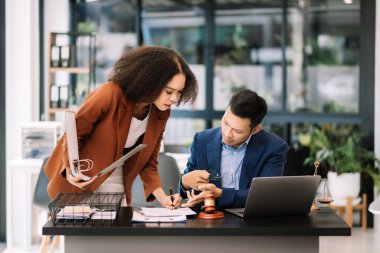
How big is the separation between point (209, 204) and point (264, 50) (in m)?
4.80

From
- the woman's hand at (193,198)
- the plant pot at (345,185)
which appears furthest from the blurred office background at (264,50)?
the woman's hand at (193,198)

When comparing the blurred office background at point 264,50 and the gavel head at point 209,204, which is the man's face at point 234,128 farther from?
the blurred office background at point 264,50

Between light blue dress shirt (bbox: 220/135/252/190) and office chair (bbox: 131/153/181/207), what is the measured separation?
4.05ft

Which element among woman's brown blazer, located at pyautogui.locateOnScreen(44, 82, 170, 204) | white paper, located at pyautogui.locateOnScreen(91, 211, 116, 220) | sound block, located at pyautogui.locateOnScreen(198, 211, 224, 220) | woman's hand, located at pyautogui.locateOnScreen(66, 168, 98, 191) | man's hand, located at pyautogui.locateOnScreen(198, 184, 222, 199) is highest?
woman's brown blazer, located at pyautogui.locateOnScreen(44, 82, 170, 204)

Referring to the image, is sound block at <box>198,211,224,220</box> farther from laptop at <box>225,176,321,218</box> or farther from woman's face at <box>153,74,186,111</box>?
woman's face at <box>153,74,186,111</box>

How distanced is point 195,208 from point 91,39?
399cm

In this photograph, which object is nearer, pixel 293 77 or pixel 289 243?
pixel 289 243

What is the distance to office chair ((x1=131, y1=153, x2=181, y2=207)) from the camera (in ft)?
16.9

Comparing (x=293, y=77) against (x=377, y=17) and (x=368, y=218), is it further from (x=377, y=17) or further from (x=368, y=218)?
(x=368, y=218)

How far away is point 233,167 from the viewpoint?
3.95m

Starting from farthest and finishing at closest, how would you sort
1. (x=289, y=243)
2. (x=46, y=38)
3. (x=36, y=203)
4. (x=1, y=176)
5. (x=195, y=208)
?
(x=46, y=38)
(x=1, y=176)
(x=36, y=203)
(x=195, y=208)
(x=289, y=243)

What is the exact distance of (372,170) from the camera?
7398mm

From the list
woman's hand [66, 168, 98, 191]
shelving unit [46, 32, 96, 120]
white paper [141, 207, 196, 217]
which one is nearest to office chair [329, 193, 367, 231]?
shelving unit [46, 32, 96, 120]

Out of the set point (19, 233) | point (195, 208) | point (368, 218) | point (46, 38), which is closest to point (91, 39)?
point (46, 38)
